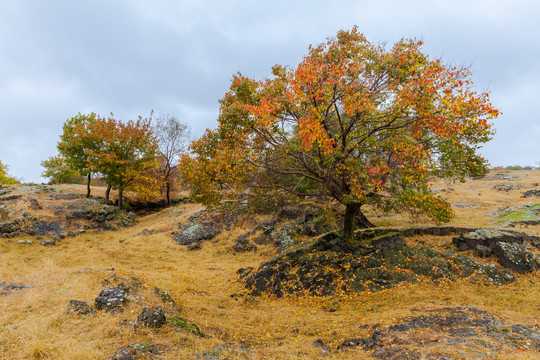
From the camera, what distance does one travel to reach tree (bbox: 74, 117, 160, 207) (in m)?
28.9

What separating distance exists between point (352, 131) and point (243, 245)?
Answer: 1270 centimetres

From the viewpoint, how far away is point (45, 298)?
7590 millimetres

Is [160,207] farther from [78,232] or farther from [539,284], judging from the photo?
[539,284]

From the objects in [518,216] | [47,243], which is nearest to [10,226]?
[47,243]

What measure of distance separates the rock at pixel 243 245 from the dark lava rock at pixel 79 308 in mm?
13312

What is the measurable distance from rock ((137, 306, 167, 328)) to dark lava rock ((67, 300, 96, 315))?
159 centimetres

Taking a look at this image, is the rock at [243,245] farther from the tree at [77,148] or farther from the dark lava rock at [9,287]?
the tree at [77,148]

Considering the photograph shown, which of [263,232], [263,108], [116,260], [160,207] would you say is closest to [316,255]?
[263,108]

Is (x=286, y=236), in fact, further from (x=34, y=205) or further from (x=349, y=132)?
(x=34, y=205)

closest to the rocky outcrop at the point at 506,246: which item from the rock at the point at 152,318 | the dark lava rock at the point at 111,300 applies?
the rock at the point at 152,318

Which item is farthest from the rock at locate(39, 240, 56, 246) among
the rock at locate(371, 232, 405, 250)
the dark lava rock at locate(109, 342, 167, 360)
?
the rock at locate(371, 232, 405, 250)

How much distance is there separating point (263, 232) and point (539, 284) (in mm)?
15675

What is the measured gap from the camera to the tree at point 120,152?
94.8 feet

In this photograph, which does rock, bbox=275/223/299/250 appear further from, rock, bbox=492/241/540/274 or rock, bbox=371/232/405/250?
rock, bbox=492/241/540/274
